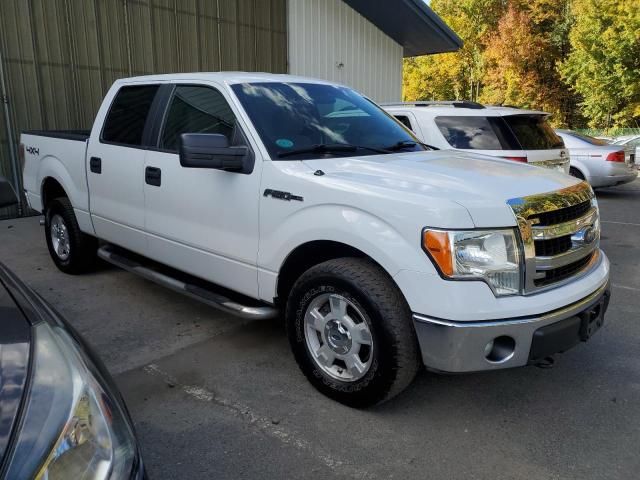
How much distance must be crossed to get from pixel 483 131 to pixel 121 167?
4.36m

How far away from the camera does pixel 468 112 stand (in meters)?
6.96

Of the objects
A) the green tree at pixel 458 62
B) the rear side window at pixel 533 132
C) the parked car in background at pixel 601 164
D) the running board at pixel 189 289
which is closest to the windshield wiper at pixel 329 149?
the running board at pixel 189 289

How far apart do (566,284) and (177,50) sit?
970 centimetres

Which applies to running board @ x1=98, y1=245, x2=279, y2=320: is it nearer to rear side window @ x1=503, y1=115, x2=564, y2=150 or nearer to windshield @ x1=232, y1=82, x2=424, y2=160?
windshield @ x1=232, y1=82, x2=424, y2=160

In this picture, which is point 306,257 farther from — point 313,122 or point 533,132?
point 533,132

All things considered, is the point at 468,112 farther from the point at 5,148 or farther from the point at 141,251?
the point at 5,148

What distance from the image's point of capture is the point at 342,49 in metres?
14.1

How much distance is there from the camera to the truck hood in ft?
9.23

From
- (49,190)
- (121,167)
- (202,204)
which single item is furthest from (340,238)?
(49,190)

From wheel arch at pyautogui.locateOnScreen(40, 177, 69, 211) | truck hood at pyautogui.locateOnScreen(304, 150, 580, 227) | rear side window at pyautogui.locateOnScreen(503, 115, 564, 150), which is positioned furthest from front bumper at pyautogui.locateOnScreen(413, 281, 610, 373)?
rear side window at pyautogui.locateOnScreen(503, 115, 564, 150)

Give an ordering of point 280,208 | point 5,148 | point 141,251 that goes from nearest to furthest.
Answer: point 280,208, point 141,251, point 5,148

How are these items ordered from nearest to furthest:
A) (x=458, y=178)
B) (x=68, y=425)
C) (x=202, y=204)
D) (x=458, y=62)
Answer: (x=68, y=425) < (x=458, y=178) < (x=202, y=204) < (x=458, y=62)

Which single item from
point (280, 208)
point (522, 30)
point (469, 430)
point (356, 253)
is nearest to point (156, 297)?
point (280, 208)

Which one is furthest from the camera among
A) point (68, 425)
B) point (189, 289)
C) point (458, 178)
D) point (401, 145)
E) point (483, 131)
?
point (483, 131)
